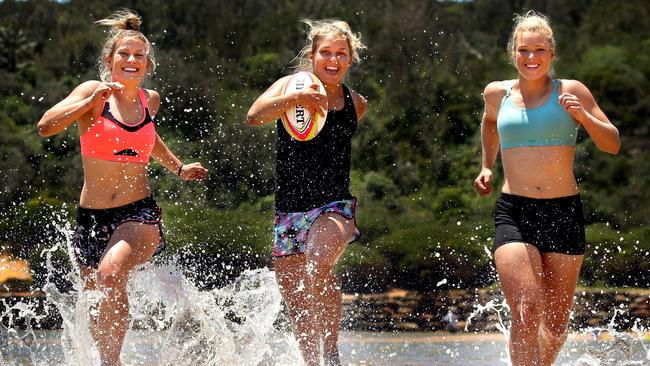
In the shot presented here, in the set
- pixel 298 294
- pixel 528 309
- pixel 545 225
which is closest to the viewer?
pixel 528 309

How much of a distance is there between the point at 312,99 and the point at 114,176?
1.11 m

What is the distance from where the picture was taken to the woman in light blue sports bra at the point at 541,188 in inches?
195

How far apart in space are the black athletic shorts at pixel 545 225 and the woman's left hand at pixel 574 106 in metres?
0.42

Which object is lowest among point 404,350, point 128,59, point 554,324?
point 404,350

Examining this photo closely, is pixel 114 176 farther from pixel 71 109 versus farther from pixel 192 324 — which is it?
pixel 192 324

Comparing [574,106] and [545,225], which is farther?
[545,225]

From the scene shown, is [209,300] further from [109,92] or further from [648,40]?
[648,40]

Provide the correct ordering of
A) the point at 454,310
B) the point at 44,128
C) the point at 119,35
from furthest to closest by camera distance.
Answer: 1. the point at 454,310
2. the point at 119,35
3. the point at 44,128

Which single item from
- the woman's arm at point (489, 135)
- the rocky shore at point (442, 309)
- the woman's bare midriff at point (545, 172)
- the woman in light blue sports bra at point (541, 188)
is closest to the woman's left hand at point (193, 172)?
the woman's arm at point (489, 135)

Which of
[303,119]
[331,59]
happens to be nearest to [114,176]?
[303,119]

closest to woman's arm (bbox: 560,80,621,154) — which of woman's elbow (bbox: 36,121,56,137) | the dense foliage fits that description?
woman's elbow (bbox: 36,121,56,137)

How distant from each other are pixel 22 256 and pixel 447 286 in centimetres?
456

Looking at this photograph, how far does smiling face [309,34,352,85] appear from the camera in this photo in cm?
554

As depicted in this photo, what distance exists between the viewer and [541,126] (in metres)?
5.15
